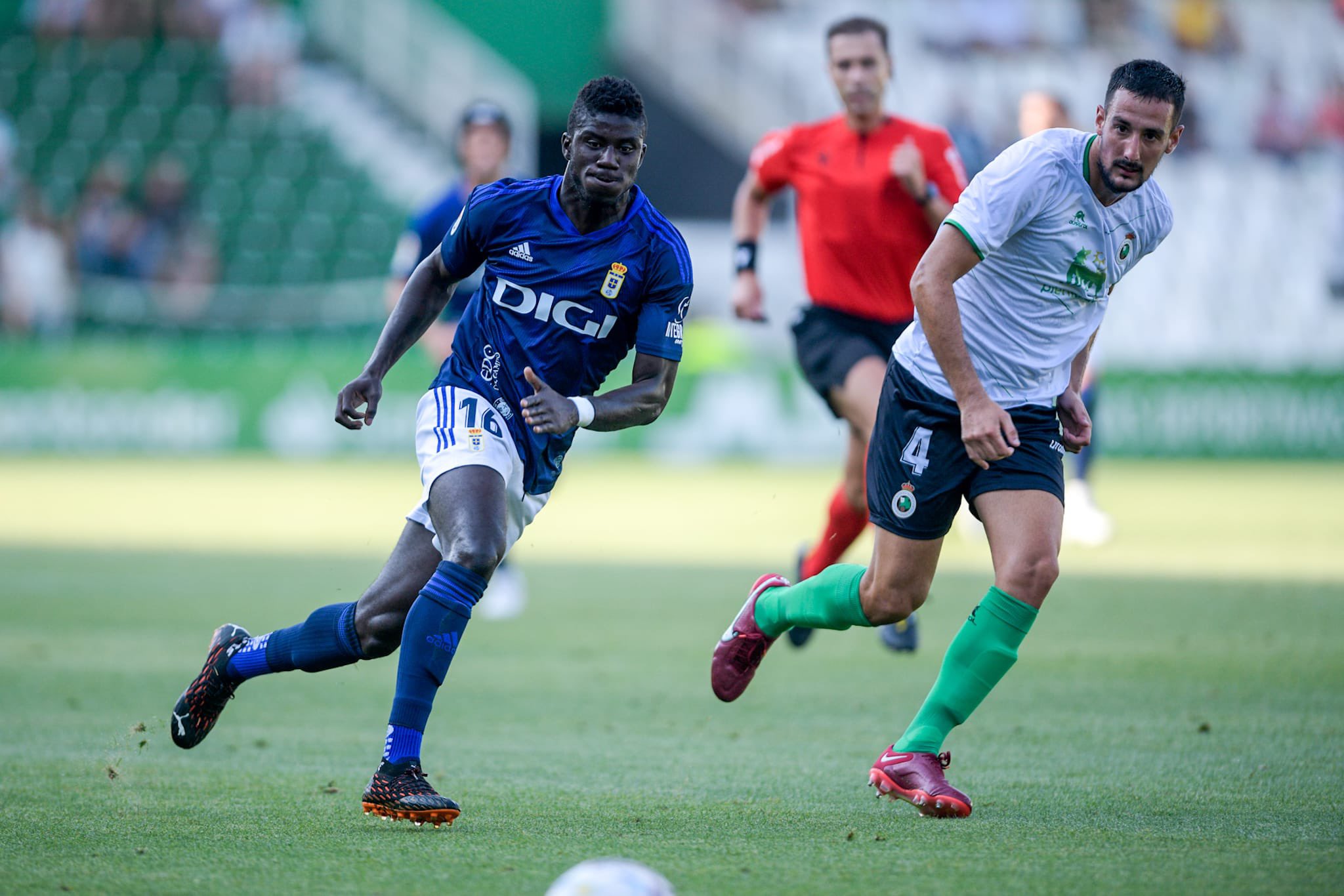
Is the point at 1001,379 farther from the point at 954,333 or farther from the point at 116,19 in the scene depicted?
the point at 116,19

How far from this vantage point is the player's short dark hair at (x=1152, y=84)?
5.14 metres

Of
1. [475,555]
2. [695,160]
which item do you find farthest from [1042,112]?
[695,160]

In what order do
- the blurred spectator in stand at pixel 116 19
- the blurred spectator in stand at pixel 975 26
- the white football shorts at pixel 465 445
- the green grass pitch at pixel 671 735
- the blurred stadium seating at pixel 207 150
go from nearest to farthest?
the green grass pitch at pixel 671 735 < the white football shorts at pixel 465 445 < the blurred stadium seating at pixel 207 150 < the blurred spectator in stand at pixel 116 19 < the blurred spectator in stand at pixel 975 26

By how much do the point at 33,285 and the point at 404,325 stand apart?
20.1 meters

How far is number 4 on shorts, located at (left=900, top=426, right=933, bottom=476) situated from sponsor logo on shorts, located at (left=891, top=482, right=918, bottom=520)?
0.05m

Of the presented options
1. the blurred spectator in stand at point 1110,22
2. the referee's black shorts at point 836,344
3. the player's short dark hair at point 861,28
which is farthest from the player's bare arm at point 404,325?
the blurred spectator in stand at point 1110,22

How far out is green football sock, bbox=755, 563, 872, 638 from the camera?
585 cm

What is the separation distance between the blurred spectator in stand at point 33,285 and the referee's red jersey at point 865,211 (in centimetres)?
1789

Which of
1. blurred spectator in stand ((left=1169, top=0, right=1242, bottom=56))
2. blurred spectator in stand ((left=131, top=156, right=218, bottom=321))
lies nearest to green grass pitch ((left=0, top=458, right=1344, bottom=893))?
blurred spectator in stand ((left=131, top=156, right=218, bottom=321))

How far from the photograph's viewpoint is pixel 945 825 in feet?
16.5

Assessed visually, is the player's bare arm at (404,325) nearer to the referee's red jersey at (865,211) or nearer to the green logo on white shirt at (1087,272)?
the green logo on white shirt at (1087,272)

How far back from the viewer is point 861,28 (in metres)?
8.05

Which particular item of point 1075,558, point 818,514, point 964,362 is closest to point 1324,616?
point 1075,558

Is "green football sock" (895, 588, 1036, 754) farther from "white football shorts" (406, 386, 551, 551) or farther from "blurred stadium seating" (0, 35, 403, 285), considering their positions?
"blurred stadium seating" (0, 35, 403, 285)
